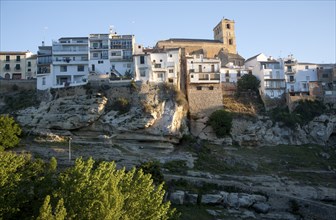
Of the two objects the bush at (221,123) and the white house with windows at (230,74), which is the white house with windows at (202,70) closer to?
the white house with windows at (230,74)

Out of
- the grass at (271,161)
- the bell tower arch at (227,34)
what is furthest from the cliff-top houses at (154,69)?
the bell tower arch at (227,34)

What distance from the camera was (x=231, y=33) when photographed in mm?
86375

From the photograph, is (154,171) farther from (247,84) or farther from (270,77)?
(270,77)

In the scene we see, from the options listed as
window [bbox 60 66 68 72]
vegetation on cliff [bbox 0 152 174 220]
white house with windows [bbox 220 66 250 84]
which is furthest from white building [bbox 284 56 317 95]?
vegetation on cliff [bbox 0 152 174 220]

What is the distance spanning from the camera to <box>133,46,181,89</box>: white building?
60062 millimetres

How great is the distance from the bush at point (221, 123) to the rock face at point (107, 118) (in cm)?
365

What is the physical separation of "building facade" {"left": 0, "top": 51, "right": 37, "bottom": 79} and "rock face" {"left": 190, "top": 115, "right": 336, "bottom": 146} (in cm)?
2707

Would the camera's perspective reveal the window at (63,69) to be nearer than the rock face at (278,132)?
No

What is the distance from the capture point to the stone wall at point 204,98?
199 feet

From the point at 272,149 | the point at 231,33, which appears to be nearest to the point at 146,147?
the point at 272,149

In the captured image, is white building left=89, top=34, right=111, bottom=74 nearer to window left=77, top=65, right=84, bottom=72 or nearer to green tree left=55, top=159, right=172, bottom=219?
window left=77, top=65, right=84, bottom=72

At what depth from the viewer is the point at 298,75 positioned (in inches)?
2645

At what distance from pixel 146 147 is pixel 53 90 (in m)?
15.2

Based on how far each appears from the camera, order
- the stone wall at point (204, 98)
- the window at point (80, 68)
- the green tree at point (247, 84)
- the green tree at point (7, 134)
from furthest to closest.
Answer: the green tree at point (247, 84) → the window at point (80, 68) → the stone wall at point (204, 98) → the green tree at point (7, 134)
